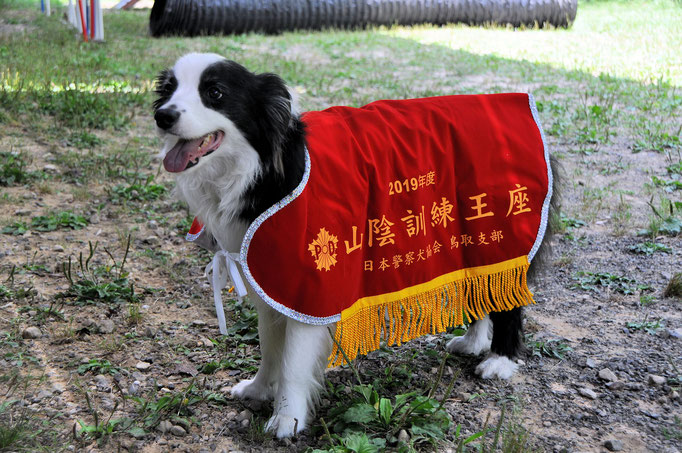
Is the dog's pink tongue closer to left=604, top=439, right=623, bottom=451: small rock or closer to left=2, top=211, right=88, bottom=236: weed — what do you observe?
left=604, top=439, right=623, bottom=451: small rock

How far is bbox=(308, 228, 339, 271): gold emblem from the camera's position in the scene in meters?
2.43

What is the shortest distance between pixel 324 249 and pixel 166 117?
2.37 feet

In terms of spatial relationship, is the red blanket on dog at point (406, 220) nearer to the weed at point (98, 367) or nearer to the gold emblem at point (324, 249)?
the gold emblem at point (324, 249)

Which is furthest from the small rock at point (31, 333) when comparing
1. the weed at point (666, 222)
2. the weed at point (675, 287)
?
the weed at point (666, 222)

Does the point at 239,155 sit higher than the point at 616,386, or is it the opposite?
the point at 239,155

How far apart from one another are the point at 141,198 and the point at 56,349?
73.8 inches

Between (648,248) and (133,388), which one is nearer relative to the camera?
(133,388)

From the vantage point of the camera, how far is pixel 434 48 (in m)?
11.0

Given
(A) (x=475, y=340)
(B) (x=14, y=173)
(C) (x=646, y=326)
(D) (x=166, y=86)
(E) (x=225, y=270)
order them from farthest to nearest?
(B) (x=14, y=173)
(C) (x=646, y=326)
(A) (x=475, y=340)
(E) (x=225, y=270)
(D) (x=166, y=86)

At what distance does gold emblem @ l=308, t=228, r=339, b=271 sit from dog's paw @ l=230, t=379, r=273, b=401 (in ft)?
2.44

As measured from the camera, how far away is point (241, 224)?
2500 mm

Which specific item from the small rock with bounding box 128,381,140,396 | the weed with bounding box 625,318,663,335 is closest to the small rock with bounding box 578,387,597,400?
the weed with bounding box 625,318,663,335

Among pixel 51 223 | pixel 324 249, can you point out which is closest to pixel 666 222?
pixel 324 249

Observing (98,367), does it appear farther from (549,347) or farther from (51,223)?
(549,347)
